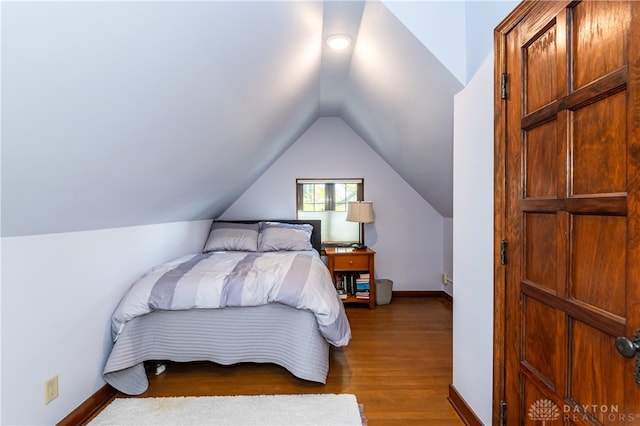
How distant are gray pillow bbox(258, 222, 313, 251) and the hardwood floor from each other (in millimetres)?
1236

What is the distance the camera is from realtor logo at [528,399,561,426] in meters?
1.03

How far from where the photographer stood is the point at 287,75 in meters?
2.31

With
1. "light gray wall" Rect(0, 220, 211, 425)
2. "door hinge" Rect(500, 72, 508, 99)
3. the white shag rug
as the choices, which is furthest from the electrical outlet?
"door hinge" Rect(500, 72, 508, 99)

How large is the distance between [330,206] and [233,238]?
141 centimetres

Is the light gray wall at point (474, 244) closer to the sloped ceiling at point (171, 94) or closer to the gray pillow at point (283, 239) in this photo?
the sloped ceiling at point (171, 94)

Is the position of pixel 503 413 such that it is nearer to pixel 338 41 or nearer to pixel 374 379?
pixel 374 379

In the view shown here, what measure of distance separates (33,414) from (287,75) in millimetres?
2462

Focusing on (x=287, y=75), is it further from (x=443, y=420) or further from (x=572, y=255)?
(x=443, y=420)

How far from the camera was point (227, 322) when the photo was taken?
2.10 meters

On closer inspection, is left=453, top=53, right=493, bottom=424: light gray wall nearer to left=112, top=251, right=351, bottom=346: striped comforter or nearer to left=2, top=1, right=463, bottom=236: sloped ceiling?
left=2, top=1, right=463, bottom=236: sloped ceiling

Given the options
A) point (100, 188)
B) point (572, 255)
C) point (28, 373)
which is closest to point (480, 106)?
point (572, 255)

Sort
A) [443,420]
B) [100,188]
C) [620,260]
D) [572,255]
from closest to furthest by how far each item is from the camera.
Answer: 1. [620,260]
2. [572,255]
3. [100,188]
4. [443,420]

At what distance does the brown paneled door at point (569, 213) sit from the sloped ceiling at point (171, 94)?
2.23 feet

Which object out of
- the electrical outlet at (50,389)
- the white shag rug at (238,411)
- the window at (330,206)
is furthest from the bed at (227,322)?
the window at (330,206)
